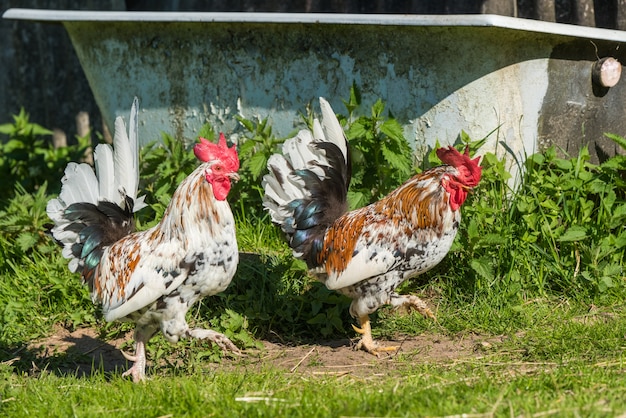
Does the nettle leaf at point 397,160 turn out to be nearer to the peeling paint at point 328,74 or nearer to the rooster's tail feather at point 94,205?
the peeling paint at point 328,74

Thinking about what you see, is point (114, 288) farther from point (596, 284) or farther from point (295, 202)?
point (596, 284)

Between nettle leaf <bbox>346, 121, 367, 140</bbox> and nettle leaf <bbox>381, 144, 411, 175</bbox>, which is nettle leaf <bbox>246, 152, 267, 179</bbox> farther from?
nettle leaf <bbox>381, 144, 411, 175</bbox>

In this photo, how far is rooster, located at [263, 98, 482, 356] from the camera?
4688 millimetres

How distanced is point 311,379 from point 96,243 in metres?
1.32

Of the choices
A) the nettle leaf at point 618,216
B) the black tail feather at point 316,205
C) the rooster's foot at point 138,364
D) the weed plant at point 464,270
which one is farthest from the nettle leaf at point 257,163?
the nettle leaf at point 618,216

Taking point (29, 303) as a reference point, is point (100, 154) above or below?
above

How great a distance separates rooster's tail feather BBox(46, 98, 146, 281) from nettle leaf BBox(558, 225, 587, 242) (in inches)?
98.8

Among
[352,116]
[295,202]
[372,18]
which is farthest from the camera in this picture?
[352,116]

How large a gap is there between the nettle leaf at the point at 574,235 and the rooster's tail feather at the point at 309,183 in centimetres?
138

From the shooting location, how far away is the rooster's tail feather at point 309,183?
4.92 metres

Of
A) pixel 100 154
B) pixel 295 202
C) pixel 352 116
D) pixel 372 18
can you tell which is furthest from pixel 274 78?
pixel 100 154

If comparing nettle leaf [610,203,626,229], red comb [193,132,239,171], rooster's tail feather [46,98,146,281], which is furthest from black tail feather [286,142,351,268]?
nettle leaf [610,203,626,229]

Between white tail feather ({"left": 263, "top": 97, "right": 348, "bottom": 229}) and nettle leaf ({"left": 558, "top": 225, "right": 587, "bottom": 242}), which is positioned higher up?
white tail feather ({"left": 263, "top": 97, "right": 348, "bottom": 229})

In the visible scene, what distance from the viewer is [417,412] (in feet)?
11.2
